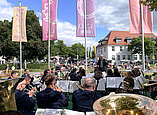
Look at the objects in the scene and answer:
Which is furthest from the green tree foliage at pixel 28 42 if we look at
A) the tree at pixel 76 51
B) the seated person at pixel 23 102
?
the tree at pixel 76 51

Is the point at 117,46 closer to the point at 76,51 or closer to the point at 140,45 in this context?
the point at 140,45

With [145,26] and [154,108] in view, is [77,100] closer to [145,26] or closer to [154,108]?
[154,108]

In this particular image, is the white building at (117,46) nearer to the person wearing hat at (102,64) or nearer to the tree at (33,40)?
the tree at (33,40)

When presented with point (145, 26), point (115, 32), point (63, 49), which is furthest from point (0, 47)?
point (63, 49)

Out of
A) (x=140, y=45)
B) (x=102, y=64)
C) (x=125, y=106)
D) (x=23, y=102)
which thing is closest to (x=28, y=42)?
(x=102, y=64)

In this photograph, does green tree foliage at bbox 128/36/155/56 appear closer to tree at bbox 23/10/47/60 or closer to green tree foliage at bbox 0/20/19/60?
tree at bbox 23/10/47/60

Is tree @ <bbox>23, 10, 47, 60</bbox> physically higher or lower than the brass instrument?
higher

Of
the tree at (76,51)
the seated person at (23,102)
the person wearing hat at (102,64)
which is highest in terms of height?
the tree at (76,51)

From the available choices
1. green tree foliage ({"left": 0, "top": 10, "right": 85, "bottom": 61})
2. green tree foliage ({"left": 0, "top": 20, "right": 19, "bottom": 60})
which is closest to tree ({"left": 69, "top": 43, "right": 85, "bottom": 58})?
green tree foliage ({"left": 0, "top": 10, "right": 85, "bottom": 61})

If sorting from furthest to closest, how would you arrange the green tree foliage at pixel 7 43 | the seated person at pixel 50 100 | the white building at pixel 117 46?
the white building at pixel 117 46, the green tree foliage at pixel 7 43, the seated person at pixel 50 100

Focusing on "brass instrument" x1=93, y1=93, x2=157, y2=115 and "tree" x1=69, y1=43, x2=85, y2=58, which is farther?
"tree" x1=69, y1=43, x2=85, y2=58

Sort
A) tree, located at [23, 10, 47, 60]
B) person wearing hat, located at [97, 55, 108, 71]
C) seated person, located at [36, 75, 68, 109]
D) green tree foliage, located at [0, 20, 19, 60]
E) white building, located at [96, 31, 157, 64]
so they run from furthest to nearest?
white building, located at [96, 31, 157, 64], tree, located at [23, 10, 47, 60], green tree foliage, located at [0, 20, 19, 60], person wearing hat, located at [97, 55, 108, 71], seated person, located at [36, 75, 68, 109]

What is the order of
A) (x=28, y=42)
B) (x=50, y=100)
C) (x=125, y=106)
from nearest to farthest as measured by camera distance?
(x=125, y=106) < (x=50, y=100) < (x=28, y=42)

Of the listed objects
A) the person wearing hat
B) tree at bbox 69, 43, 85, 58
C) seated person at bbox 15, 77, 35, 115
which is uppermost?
tree at bbox 69, 43, 85, 58
